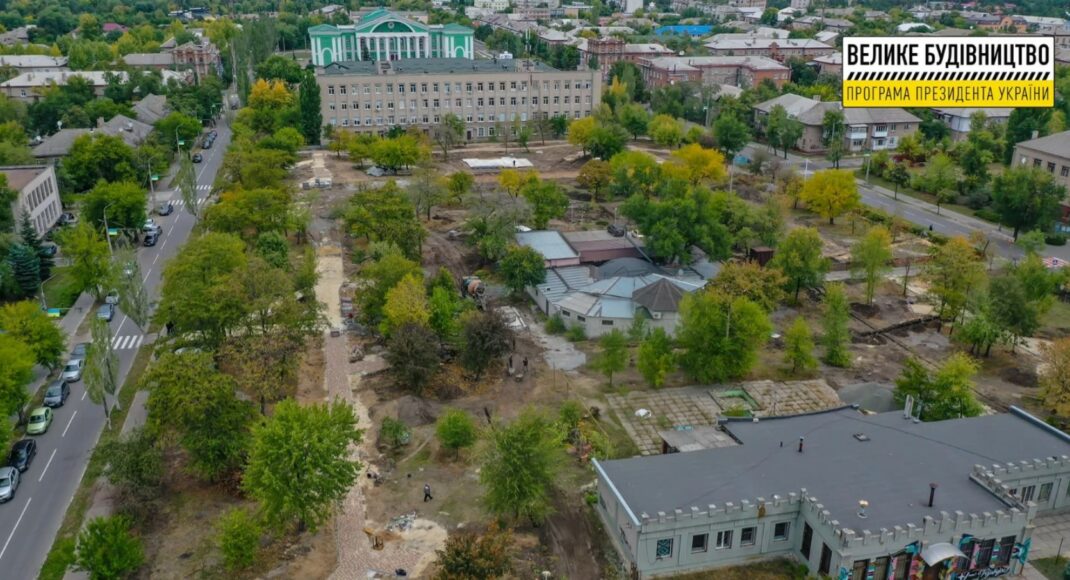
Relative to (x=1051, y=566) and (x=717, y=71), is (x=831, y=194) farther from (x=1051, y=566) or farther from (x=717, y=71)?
(x=717, y=71)

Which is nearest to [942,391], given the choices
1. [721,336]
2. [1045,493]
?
[1045,493]

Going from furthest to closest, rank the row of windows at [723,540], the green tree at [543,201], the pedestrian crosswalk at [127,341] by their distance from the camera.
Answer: the green tree at [543,201], the pedestrian crosswalk at [127,341], the row of windows at [723,540]

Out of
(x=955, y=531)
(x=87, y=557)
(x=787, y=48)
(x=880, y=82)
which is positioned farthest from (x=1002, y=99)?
(x=87, y=557)

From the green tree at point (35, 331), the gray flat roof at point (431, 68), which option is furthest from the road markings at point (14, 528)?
the gray flat roof at point (431, 68)

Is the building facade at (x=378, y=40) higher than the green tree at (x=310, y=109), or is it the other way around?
the building facade at (x=378, y=40)

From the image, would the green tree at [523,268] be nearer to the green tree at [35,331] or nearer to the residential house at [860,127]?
the green tree at [35,331]

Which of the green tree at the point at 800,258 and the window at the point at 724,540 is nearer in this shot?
the window at the point at 724,540

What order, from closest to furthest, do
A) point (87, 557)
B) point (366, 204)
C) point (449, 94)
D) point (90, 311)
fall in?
point (87, 557), point (90, 311), point (366, 204), point (449, 94)

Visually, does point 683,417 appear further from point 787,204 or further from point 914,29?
point 914,29
